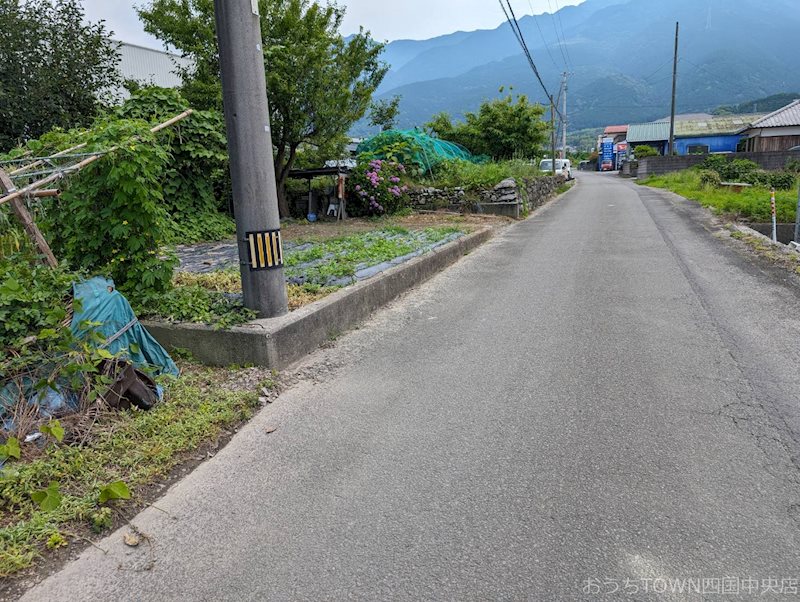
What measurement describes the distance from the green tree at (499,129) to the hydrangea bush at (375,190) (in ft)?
30.4

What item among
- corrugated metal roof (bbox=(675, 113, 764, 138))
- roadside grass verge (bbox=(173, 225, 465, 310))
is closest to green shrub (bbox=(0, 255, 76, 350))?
roadside grass verge (bbox=(173, 225, 465, 310))

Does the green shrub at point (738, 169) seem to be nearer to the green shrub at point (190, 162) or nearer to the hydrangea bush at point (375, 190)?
the hydrangea bush at point (375, 190)

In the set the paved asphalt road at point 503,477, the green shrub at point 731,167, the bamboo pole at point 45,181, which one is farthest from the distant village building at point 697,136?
the bamboo pole at point 45,181

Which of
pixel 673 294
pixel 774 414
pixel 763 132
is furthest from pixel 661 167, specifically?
pixel 774 414

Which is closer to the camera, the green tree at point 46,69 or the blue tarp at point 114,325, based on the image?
the blue tarp at point 114,325

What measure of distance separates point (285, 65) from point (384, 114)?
44.2ft

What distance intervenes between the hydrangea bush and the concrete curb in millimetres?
8494

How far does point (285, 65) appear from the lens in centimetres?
1219

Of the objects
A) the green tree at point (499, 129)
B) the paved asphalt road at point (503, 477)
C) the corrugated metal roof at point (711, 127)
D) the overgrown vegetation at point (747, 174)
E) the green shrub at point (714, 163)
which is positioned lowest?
the paved asphalt road at point (503, 477)

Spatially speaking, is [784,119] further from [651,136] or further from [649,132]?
[649,132]

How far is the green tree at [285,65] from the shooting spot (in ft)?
40.7

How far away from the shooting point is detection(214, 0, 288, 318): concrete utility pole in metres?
4.55

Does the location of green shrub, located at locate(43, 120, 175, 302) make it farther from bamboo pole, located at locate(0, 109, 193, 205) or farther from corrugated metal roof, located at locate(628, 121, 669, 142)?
corrugated metal roof, located at locate(628, 121, 669, 142)

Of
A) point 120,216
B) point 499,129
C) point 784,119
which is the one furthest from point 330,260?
point 784,119
